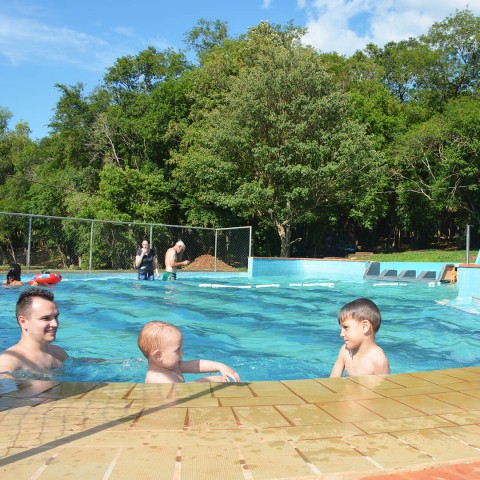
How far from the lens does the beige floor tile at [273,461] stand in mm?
1680

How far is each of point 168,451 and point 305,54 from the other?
84.1 ft

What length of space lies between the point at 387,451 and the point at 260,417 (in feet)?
2.07

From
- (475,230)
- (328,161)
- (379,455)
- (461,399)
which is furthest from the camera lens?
(475,230)

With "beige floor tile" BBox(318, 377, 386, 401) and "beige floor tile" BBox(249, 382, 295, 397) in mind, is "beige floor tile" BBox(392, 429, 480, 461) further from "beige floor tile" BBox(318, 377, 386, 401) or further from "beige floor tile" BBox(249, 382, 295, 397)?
"beige floor tile" BBox(249, 382, 295, 397)

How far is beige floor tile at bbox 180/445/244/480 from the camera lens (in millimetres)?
1654

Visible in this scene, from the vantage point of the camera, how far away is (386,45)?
44.4 m

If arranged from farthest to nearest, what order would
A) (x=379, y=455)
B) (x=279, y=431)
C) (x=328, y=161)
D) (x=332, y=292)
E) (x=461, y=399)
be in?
(x=328, y=161), (x=332, y=292), (x=461, y=399), (x=279, y=431), (x=379, y=455)

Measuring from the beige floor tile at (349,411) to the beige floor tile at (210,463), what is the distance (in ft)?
2.16

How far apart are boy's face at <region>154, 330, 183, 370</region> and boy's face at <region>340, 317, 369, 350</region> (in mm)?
1329

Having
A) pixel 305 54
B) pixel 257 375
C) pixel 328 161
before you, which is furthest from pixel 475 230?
pixel 257 375

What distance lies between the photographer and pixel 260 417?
230cm

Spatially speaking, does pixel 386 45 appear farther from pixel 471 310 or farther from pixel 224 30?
pixel 471 310

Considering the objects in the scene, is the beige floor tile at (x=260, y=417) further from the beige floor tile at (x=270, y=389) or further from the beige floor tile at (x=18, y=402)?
the beige floor tile at (x=18, y=402)

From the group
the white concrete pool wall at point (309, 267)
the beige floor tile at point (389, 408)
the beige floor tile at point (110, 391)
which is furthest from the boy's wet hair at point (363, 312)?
the white concrete pool wall at point (309, 267)
